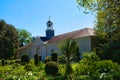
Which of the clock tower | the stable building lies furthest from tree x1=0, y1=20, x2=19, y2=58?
the clock tower

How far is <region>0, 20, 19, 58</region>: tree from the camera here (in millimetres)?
65250

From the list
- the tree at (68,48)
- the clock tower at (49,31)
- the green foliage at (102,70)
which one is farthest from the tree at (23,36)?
the green foliage at (102,70)

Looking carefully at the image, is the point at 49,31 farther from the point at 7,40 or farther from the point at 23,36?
the point at 23,36

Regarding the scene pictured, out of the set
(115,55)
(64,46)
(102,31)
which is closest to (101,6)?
(102,31)

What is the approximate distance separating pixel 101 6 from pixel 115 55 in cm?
1240

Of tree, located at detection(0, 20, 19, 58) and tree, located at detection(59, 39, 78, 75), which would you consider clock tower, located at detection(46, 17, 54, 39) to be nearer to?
tree, located at detection(0, 20, 19, 58)

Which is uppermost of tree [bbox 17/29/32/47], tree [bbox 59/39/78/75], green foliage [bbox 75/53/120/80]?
tree [bbox 17/29/32/47]

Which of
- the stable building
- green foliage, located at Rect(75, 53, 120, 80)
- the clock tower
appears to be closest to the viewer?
green foliage, located at Rect(75, 53, 120, 80)

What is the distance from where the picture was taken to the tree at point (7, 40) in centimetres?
6525

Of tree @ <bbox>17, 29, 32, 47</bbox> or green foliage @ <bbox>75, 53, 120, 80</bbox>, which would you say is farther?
tree @ <bbox>17, 29, 32, 47</bbox>

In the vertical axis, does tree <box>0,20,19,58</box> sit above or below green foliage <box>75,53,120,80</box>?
above

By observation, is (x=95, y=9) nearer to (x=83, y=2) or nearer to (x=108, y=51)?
(x=83, y=2)

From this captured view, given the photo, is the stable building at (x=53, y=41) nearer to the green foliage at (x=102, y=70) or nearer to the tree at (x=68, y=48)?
the tree at (x=68, y=48)

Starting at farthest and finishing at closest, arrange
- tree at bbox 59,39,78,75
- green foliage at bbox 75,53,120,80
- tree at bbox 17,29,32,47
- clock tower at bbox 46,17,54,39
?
1. tree at bbox 17,29,32,47
2. clock tower at bbox 46,17,54,39
3. tree at bbox 59,39,78,75
4. green foliage at bbox 75,53,120,80
